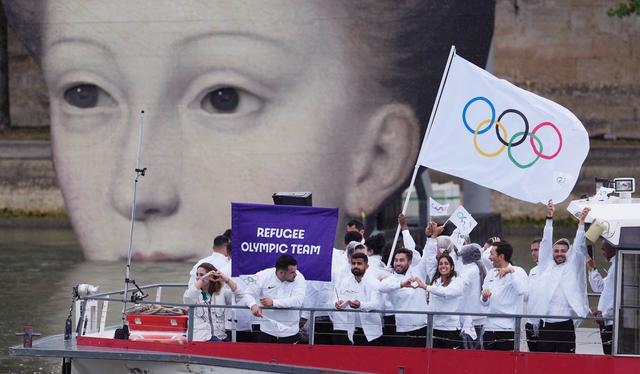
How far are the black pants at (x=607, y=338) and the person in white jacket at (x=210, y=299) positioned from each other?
3154 mm

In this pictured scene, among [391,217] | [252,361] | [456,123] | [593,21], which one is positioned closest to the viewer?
[252,361]

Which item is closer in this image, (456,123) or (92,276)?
(456,123)

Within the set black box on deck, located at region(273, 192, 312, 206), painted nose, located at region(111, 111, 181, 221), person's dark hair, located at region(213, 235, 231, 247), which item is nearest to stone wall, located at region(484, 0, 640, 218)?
painted nose, located at region(111, 111, 181, 221)

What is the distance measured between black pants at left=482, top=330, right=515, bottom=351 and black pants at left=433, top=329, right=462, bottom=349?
223 mm

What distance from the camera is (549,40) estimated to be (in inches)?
1758

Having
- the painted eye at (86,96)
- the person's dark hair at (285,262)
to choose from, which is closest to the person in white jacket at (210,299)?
the person's dark hair at (285,262)

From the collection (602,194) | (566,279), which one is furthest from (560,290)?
(602,194)

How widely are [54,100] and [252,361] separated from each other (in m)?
16.5

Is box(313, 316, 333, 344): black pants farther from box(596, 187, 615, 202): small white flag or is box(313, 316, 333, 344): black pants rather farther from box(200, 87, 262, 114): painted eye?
box(200, 87, 262, 114): painted eye

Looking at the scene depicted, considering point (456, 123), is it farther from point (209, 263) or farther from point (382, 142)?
point (382, 142)

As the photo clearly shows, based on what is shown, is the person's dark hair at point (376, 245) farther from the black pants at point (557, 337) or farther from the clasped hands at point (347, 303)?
the black pants at point (557, 337)

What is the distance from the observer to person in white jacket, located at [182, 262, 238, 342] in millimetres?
13031

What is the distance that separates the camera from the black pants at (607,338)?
1267 centimetres

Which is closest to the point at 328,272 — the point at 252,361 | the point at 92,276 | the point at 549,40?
the point at 252,361
